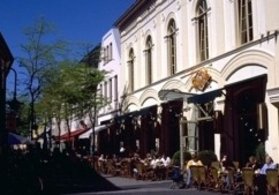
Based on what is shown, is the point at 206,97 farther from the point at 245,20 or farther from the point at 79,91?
the point at 79,91

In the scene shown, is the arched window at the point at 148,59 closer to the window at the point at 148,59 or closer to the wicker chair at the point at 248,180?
the window at the point at 148,59

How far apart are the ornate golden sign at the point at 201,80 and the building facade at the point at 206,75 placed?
5 centimetres

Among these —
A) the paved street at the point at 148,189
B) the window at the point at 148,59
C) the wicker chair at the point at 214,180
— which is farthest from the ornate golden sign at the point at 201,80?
the window at the point at 148,59

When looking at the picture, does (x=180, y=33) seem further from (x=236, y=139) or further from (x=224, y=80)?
(x=236, y=139)

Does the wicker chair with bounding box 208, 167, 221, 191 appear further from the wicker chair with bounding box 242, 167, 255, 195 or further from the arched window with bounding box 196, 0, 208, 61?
the arched window with bounding box 196, 0, 208, 61

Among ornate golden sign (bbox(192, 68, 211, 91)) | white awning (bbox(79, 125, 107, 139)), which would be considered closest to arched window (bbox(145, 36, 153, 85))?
ornate golden sign (bbox(192, 68, 211, 91))

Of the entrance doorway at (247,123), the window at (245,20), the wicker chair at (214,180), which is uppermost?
the window at (245,20)

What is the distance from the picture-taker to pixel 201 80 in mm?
29578

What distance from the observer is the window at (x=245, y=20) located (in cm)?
2523

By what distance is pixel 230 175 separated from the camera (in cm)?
2153

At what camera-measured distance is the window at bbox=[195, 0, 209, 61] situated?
29.9 meters

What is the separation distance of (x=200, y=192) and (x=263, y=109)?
3.97m

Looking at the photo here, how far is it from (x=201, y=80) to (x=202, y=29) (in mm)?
2743

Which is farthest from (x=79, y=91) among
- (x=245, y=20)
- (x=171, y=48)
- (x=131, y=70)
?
(x=245, y=20)
